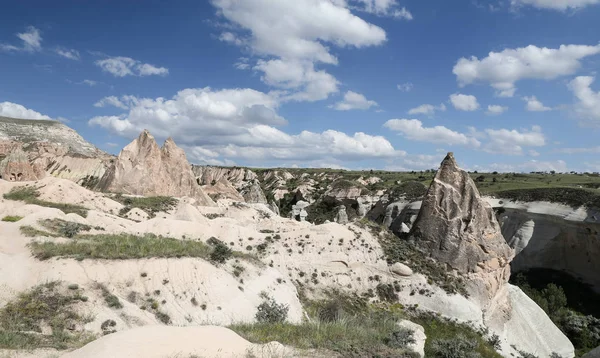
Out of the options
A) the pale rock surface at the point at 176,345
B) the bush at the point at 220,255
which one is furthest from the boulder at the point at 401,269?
the pale rock surface at the point at 176,345

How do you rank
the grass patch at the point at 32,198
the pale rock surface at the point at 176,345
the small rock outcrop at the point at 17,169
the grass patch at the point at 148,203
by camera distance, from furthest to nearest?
the small rock outcrop at the point at 17,169 → the grass patch at the point at 148,203 → the grass patch at the point at 32,198 → the pale rock surface at the point at 176,345

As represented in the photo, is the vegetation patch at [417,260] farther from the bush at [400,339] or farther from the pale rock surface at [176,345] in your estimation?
the pale rock surface at [176,345]

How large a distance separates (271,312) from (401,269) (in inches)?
448

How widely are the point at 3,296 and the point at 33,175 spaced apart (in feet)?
103

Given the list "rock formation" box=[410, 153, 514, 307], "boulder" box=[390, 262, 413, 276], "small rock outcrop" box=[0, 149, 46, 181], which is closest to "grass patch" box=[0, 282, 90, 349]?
"boulder" box=[390, 262, 413, 276]

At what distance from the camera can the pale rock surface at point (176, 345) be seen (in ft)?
23.5

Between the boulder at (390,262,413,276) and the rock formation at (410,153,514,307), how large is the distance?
3.18 m

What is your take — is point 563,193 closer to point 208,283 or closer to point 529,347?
point 529,347

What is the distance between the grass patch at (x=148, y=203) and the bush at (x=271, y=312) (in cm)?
1909

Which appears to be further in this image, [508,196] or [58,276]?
[508,196]

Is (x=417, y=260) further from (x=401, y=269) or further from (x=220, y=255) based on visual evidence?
(x=220, y=255)

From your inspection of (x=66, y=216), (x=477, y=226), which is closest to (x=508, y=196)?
(x=477, y=226)

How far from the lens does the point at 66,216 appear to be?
22.0 metres

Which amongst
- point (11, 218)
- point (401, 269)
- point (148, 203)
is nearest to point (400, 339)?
point (401, 269)
